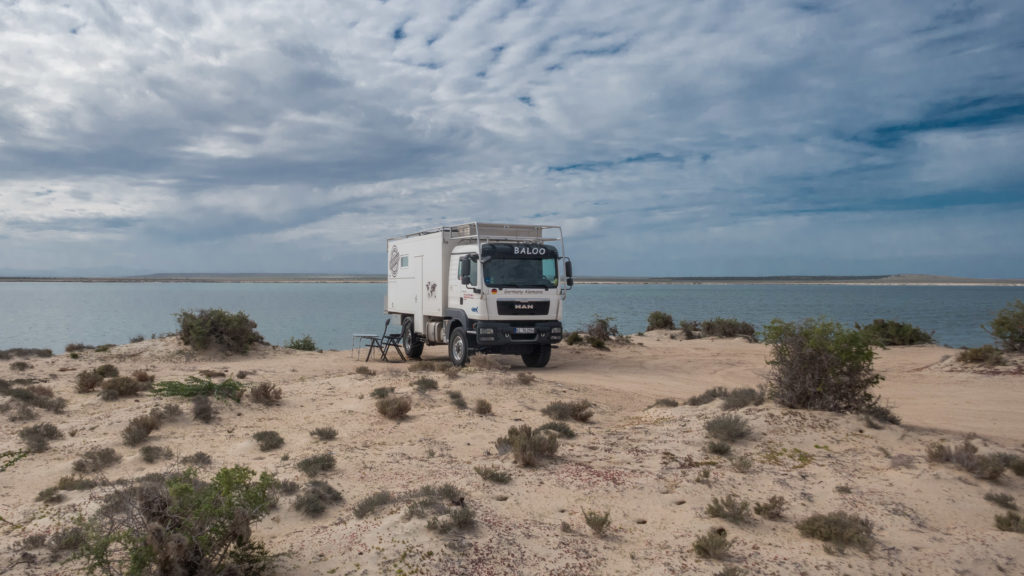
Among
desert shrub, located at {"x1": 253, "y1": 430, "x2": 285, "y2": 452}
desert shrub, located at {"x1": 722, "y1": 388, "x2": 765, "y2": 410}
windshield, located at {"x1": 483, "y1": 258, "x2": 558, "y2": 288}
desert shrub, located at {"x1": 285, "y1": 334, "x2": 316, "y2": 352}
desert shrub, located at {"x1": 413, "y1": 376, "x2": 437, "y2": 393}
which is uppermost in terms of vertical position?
windshield, located at {"x1": 483, "y1": 258, "x2": 558, "y2": 288}

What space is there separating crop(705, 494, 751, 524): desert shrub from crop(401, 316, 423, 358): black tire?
1464 cm

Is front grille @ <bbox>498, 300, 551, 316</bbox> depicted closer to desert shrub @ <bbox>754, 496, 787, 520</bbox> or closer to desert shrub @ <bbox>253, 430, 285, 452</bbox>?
desert shrub @ <bbox>253, 430, 285, 452</bbox>

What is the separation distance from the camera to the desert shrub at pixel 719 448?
754cm

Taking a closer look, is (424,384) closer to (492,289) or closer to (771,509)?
(492,289)

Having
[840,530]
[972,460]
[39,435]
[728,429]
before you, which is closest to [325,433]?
[39,435]

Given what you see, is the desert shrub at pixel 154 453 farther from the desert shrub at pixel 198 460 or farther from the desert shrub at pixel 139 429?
the desert shrub at pixel 139 429

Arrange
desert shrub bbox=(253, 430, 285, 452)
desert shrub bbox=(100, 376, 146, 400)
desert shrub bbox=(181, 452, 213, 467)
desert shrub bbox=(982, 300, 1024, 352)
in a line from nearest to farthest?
desert shrub bbox=(181, 452, 213, 467) → desert shrub bbox=(253, 430, 285, 452) → desert shrub bbox=(100, 376, 146, 400) → desert shrub bbox=(982, 300, 1024, 352)

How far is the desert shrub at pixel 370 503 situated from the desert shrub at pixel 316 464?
1199 millimetres

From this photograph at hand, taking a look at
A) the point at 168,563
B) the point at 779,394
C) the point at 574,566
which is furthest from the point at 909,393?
the point at 168,563

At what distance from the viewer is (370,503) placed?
19.4 feet

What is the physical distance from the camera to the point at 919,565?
511 cm

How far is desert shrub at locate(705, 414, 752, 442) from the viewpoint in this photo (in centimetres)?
798

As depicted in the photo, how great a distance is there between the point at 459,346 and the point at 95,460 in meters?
9.96

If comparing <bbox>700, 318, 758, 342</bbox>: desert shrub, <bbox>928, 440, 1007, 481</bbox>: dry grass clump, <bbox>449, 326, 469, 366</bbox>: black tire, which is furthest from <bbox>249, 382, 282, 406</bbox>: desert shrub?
<bbox>700, 318, 758, 342</bbox>: desert shrub
